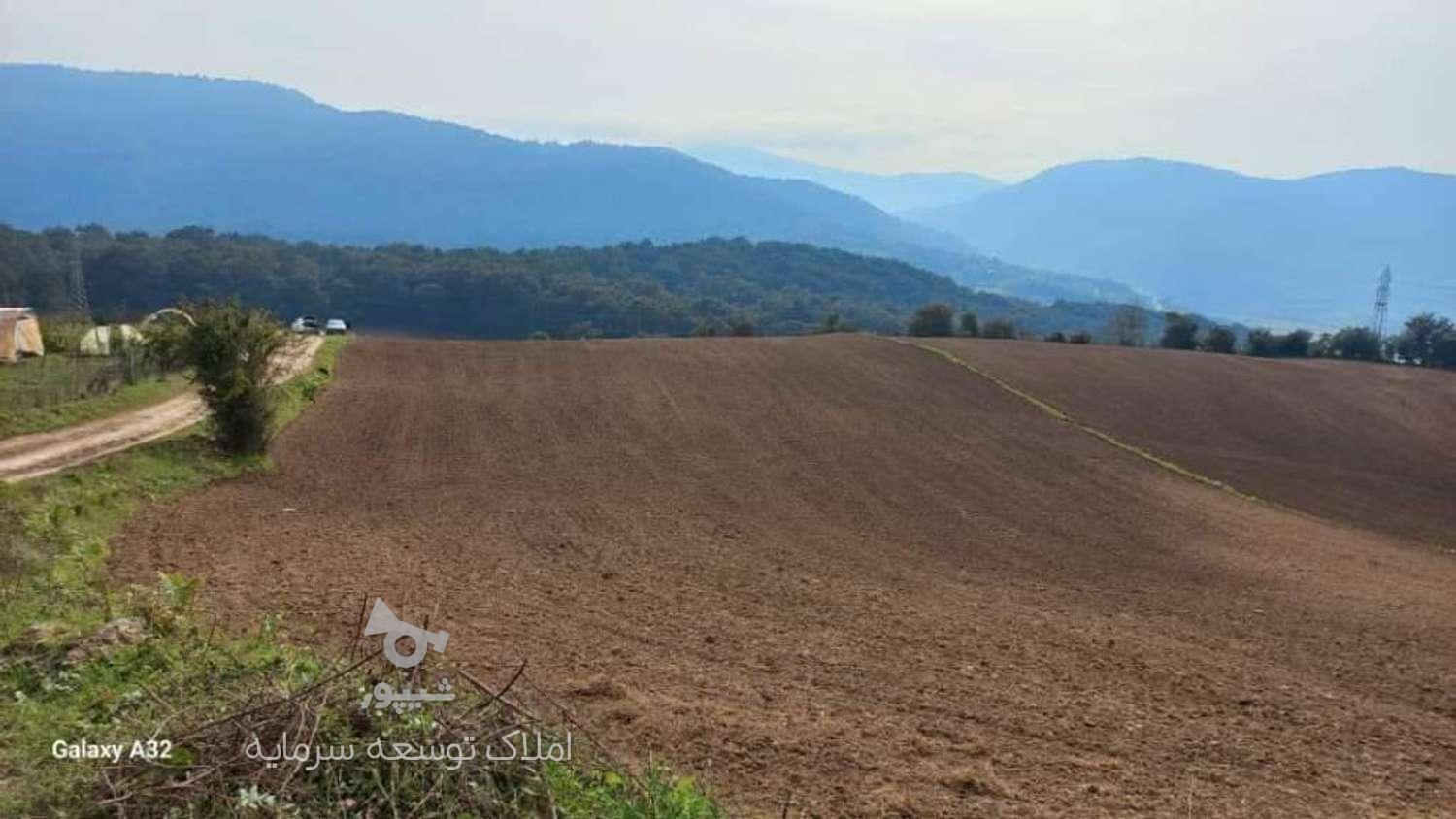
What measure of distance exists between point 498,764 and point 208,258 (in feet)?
263

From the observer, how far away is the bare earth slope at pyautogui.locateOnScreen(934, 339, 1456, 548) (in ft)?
90.5

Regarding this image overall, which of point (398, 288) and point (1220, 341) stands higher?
point (398, 288)

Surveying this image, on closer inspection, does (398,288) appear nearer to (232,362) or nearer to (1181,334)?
(1181,334)

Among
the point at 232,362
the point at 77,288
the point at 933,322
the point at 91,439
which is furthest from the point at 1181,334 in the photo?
the point at 77,288

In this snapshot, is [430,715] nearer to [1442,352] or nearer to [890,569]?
[890,569]

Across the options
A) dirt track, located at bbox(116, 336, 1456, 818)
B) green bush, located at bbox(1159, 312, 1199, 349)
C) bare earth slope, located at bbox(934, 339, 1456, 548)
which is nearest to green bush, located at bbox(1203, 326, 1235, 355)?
green bush, located at bbox(1159, 312, 1199, 349)

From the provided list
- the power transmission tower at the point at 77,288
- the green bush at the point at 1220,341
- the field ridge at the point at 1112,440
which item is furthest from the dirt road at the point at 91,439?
the green bush at the point at 1220,341

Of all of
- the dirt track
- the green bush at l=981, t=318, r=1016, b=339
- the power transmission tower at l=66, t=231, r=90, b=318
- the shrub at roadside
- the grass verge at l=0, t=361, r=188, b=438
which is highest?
the green bush at l=981, t=318, r=1016, b=339

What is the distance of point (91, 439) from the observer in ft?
60.6

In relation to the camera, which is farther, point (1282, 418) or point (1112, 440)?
point (1282, 418)

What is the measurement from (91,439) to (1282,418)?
36843 millimetres

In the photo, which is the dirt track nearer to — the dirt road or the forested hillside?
the dirt road

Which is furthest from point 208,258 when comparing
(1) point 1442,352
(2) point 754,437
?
(1) point 1442,352

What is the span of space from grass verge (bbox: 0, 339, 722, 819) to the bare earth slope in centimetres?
2526
